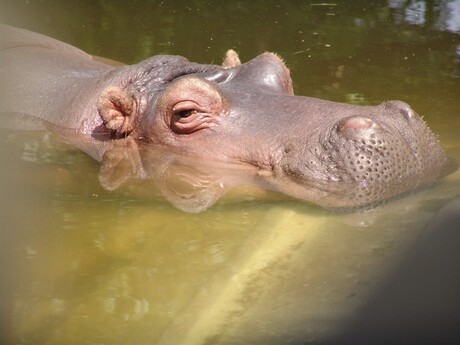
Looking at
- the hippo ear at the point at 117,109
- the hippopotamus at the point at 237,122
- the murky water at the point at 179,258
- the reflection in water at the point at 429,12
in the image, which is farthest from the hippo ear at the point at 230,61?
the reflection in water at the point at 429,12

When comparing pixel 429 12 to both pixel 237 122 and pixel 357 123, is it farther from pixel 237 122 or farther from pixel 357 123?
pixel 357 123

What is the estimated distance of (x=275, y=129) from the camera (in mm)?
4113

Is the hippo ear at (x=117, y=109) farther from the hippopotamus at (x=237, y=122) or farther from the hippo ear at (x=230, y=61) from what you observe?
the hippo ear at (x=230, y=61)

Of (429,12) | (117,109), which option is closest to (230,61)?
(117,109)

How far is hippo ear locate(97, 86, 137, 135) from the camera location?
15.0 feet

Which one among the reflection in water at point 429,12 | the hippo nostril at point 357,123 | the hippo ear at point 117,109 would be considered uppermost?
the hippo nostril at point 357,123

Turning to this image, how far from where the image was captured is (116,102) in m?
4.62

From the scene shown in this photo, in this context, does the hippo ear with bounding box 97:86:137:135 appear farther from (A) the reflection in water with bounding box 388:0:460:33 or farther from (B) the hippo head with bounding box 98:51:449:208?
(A) the reflection in water with bounding box 388:0:460:33

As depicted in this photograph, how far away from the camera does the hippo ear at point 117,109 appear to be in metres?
4.58

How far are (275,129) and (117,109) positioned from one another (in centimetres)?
101

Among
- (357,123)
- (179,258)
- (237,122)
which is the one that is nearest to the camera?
(179,258)

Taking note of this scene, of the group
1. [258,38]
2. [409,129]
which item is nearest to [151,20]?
[258,38]

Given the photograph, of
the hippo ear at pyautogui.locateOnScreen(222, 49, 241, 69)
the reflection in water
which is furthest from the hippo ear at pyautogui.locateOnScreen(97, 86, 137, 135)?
the reflection in water

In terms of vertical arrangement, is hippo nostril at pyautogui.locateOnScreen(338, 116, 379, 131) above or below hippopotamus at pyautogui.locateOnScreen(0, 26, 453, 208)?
above
